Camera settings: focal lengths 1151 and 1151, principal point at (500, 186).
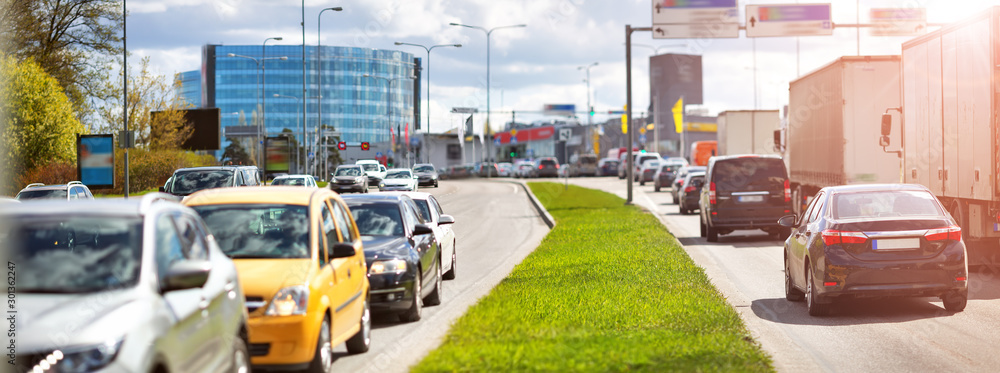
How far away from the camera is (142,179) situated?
61250mm

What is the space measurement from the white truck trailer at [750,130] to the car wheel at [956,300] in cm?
3461

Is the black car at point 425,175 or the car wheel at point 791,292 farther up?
the black car at point 425,175

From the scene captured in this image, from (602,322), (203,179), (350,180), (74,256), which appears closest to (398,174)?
(350,180)

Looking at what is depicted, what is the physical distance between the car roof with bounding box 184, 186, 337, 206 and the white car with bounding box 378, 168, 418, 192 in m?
36.0

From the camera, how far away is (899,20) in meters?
35.6

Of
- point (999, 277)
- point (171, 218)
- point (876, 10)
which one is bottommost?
point (999, 277)

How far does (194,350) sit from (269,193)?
3.53 meters

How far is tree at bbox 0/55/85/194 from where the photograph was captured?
46.5 metres

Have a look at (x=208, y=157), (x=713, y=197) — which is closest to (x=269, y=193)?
(x=713, y=197)

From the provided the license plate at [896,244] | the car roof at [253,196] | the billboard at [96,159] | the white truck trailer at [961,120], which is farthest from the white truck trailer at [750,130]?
the car roof at [253,196]

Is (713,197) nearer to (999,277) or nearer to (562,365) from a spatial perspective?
(999,277)

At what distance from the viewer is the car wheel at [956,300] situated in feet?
40.6

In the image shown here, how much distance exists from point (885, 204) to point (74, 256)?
9.71 metres

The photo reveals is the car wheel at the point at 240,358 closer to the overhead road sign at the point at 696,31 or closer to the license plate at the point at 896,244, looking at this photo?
the license plate at the point at 896,244
